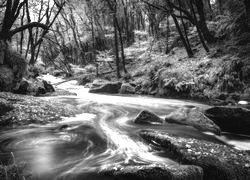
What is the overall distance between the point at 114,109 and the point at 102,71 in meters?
12.9

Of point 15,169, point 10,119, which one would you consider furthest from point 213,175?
point 10,119

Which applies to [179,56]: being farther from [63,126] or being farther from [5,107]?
[5,107]

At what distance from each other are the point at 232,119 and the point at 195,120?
100 centimetres

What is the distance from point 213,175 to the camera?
4164mm

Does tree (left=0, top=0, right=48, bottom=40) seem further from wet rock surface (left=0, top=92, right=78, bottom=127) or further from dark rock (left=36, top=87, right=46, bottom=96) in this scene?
dark rock (left=36, top=87, right=46, bottom=96)

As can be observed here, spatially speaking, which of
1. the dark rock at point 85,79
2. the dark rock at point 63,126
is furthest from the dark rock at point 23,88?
the dark rock at point 85,79

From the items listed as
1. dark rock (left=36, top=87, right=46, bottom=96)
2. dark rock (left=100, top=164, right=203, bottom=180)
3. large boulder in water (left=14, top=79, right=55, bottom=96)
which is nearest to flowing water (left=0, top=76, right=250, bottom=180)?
dark rock (left=100, top=164, right=203, bottom=180)

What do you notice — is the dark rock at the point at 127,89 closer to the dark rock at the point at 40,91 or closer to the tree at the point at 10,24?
the dark rock at the point at 40,91

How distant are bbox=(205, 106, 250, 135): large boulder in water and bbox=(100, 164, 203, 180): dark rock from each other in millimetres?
3196

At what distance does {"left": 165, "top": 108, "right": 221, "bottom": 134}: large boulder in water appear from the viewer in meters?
6.83

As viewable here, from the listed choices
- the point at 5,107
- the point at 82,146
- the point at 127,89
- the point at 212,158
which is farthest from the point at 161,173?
the point at 127,89

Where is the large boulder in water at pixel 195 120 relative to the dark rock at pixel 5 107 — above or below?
below

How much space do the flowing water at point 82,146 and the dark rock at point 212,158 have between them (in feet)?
0.99

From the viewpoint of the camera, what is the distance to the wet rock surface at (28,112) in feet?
24.3
